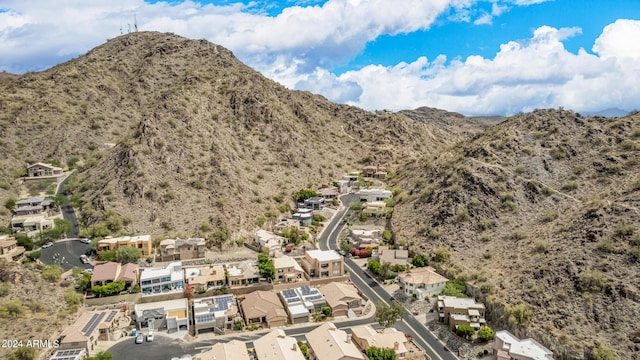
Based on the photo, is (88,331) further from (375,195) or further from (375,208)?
(375,195)

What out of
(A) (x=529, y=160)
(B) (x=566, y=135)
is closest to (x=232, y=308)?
(A) (x=529, y=160)

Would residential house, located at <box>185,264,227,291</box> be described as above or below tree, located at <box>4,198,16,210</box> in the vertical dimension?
below

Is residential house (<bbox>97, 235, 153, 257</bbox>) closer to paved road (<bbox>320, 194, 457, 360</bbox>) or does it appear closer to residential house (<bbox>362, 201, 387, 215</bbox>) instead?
paved road (<bbox>320, 194, 457, 360</bbox>)

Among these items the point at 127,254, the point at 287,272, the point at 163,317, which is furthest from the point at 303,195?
the point at 163,317

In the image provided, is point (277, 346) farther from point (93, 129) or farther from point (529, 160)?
point (93, 129)

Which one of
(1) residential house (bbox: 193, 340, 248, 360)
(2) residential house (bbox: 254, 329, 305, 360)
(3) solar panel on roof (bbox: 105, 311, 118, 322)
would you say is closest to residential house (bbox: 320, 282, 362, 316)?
(2) residential house (bbox: 254, 329, 305, 360)

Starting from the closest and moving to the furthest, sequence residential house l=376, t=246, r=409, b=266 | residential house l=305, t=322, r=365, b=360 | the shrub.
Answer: residential house l=305, t=322, r=365, b=360 < the shrub < residential house l=376, t=246, r=409, b=266

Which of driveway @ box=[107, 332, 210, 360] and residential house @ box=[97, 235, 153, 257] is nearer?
driveway @ box=[107, 332, 210, 360]
